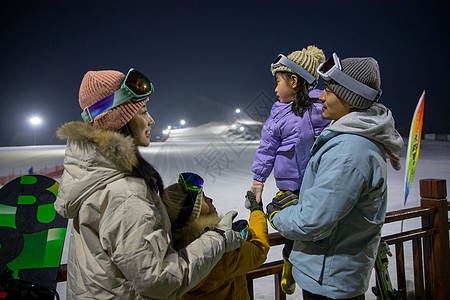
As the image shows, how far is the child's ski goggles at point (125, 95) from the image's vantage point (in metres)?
1.21

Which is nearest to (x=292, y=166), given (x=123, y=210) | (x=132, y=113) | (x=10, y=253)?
(x=132, y=113)

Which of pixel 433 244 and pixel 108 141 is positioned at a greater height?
pixel 108 141

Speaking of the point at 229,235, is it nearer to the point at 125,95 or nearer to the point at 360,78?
the point at 125,95

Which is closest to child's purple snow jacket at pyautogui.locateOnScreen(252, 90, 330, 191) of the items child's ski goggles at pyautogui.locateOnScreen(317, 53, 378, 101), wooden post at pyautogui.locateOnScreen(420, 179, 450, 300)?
child's ski goggles at pyautogui.locateOnScreen(317, 53, 378, 101)

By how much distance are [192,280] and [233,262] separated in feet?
1.06

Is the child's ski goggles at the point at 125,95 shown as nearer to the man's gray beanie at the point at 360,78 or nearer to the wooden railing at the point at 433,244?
→ the man's gray beanie at the point at 360,78

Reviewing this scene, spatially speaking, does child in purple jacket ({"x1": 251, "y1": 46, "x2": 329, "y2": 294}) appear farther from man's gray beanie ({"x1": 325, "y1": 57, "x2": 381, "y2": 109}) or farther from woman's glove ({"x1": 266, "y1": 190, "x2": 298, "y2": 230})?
man's gray beanie ({"x1": 325, "y1": 57, "x2": 381, "y2": 109})

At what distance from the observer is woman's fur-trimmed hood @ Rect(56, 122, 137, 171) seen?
1.10 meters

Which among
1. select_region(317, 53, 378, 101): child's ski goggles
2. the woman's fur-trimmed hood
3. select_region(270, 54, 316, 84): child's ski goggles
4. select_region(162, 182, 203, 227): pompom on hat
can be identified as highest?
select_region(270, 54, 316, 84): child's ski goggles

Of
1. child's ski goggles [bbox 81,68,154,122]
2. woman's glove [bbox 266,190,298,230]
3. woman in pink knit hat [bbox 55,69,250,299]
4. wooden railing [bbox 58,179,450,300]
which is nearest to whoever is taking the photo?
woman in pink knit hat [bbox 55,69,250,299]

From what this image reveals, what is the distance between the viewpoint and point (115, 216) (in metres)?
1.03

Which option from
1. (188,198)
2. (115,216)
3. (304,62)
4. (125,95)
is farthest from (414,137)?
(115,216)

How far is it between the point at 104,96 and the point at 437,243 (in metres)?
2.84

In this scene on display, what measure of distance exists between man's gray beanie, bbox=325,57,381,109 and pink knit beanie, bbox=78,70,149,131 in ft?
3.15
